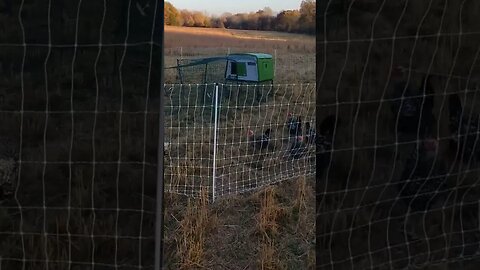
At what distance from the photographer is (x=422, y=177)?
145 centimetres

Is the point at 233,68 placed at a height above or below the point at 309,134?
above

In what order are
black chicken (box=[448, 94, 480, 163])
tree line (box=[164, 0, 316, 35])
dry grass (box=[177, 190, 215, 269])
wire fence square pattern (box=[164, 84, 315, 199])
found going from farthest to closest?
tree line (box=[164, 0, 316, 35]) < wire fence square pattern (box=[164, 84, 315, 199]) < dry grass (box=[177, 190, 215, 269]) < black chicken (box=[448, 94, 480, 163])

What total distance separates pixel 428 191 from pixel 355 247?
29cm

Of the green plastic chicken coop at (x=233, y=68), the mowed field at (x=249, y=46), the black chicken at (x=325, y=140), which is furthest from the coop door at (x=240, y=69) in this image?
the black chicken at (x=325, y=140)

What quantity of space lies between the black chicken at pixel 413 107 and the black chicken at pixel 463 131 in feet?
0.28

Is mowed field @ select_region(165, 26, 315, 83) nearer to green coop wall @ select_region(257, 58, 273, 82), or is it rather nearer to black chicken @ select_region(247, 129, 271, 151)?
green coop wall @ select_region(257, 58, 273, 82)

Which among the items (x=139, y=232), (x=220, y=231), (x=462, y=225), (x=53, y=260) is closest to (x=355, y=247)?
(x=462, y=225)

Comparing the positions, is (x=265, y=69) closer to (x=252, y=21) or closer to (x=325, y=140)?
(x=252, y=21)

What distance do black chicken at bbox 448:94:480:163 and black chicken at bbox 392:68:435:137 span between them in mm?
84

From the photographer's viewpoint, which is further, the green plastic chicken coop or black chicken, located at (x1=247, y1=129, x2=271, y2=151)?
the green plastic chicken coop

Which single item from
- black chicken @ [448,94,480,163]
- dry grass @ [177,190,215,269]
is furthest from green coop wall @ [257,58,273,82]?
black chicken @ [448,94,480,163]

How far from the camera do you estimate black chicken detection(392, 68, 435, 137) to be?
54.7 inches

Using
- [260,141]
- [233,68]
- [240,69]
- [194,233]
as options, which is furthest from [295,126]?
[233,68]

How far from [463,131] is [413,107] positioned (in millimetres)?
218
